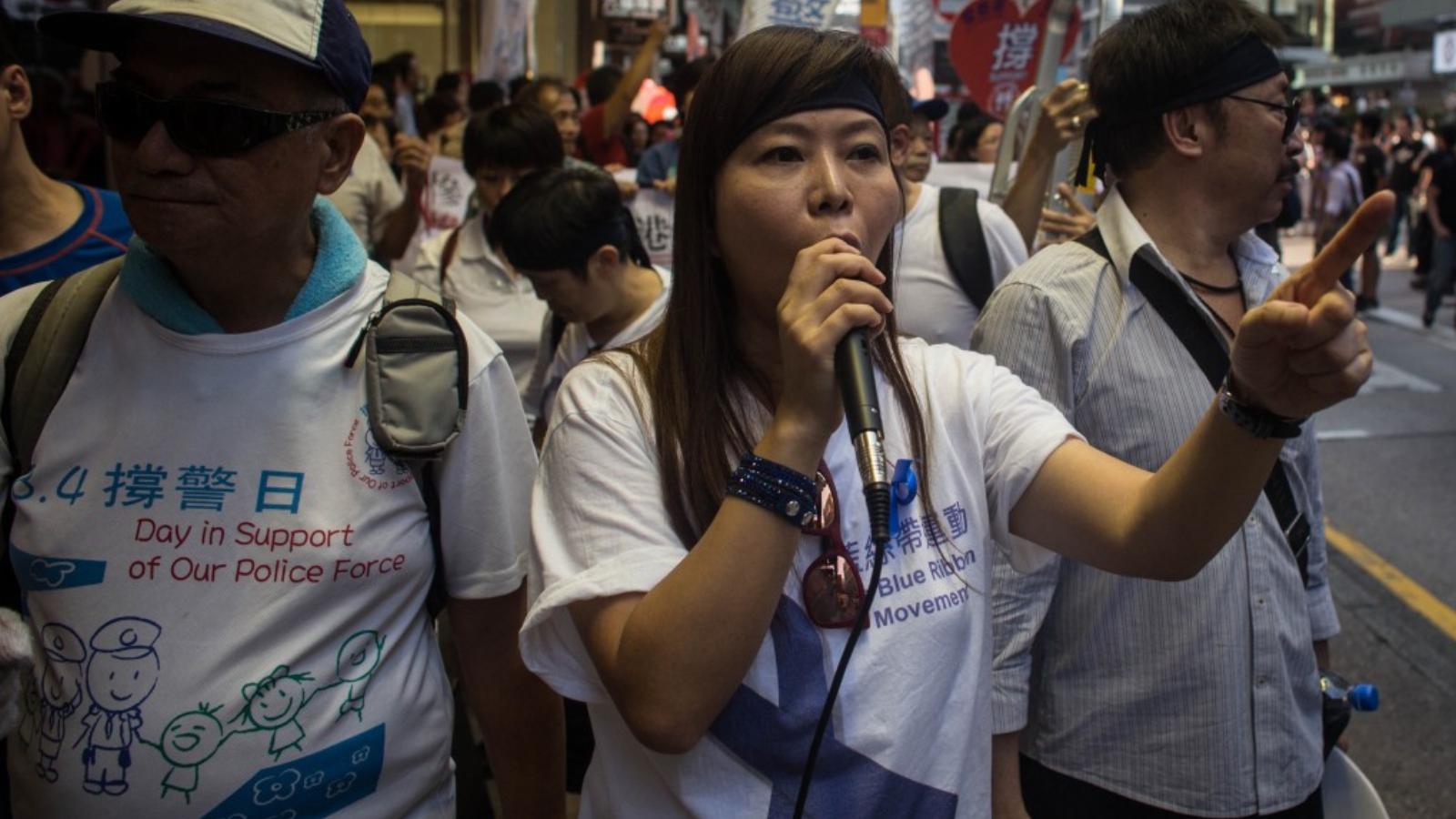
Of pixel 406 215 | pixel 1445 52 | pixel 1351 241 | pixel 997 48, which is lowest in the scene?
pixel 1445 52

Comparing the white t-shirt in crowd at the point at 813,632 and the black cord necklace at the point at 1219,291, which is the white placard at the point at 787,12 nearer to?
the black cord necklace at the point at 1219,291

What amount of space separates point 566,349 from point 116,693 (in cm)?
228

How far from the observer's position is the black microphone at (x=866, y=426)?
1418 mm

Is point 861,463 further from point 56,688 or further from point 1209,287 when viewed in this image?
point 1209,287

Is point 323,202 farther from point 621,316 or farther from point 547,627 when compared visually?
point 621,316

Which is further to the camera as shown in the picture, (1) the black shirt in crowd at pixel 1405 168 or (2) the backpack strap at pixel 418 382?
(1) the black shirt in crowd at pixel 1405 168

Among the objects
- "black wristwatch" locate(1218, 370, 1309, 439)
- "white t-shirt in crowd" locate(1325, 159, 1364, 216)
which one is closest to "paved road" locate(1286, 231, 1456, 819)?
"black wristwatch" locate(1218, 370, 1309, 439)

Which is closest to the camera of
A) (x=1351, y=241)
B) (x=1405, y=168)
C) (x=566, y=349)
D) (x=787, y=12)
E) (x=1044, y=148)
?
(x=1351, y=241)

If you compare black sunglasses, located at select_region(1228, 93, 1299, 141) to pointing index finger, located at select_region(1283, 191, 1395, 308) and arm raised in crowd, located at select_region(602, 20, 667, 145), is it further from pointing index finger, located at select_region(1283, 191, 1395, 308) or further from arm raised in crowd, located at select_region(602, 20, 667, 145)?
arm raised in crowd, located at select_region(602, 20, 667, 145)

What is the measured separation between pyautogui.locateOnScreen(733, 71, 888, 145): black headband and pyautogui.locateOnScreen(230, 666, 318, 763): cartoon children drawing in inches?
37.7

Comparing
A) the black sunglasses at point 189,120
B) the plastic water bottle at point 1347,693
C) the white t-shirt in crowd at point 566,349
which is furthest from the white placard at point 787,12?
the black sunglasses at point 189,120

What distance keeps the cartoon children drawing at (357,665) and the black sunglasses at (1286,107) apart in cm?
180

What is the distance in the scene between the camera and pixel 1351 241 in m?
1.35

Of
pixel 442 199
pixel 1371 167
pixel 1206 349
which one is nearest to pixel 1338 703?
pixel 1206 349
